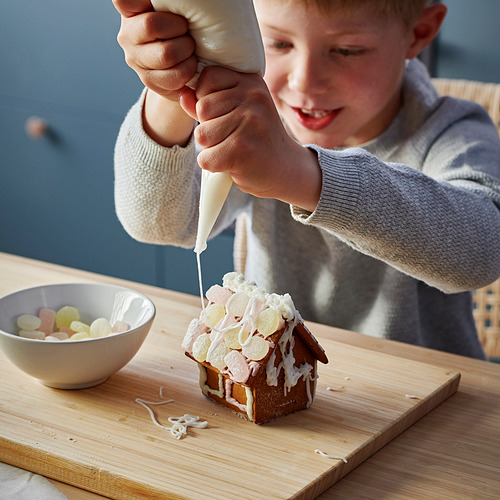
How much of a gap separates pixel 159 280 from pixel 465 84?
1.22 m

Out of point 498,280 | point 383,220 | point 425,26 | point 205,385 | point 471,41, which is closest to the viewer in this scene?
point 205,385

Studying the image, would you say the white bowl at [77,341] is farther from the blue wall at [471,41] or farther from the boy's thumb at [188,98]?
the blue wall at [471,41]

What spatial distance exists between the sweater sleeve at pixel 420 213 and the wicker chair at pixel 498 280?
326mm

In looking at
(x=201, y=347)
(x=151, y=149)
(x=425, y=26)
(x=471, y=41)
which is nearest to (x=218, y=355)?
(x=201, y=347)

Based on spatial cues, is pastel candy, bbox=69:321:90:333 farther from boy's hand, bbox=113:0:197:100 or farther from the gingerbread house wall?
boy's hand, bbox=113:0:197:100

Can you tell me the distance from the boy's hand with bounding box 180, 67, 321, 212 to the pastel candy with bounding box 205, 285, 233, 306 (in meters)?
0.10

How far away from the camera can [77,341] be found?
66cm

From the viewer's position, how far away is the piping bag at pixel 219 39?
570 millimetres

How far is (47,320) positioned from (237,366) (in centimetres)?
23

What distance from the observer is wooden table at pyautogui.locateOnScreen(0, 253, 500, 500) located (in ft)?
1.91

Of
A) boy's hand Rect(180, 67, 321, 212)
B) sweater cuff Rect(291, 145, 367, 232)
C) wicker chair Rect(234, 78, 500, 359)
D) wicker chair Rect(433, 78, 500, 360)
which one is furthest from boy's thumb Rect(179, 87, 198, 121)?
wicker chair Rect(433, 78, 500, 360)

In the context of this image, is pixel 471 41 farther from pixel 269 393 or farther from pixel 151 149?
pixel 269 393

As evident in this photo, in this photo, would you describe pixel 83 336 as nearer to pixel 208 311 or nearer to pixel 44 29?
pixel 208 311

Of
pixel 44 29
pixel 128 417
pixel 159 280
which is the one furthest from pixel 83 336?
pixel 44 29
